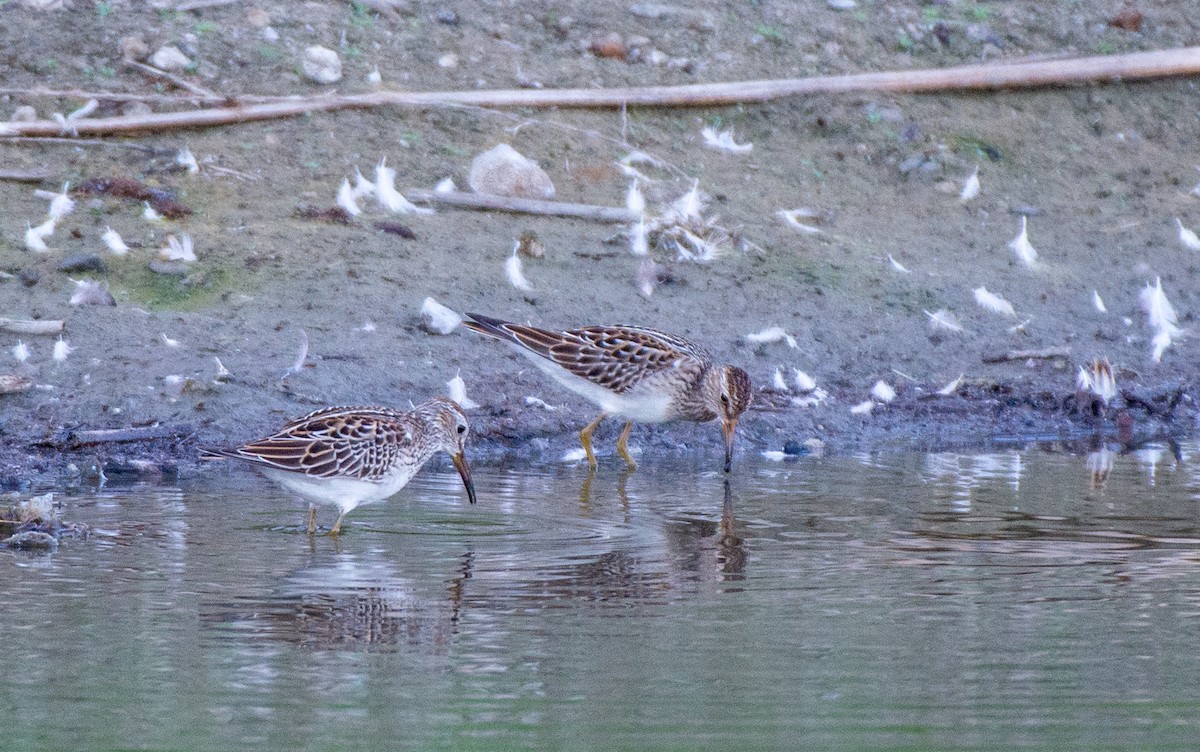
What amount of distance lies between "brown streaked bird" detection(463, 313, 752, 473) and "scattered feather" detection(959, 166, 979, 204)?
143 inches

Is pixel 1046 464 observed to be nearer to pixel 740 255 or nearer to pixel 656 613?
pixel 740 255

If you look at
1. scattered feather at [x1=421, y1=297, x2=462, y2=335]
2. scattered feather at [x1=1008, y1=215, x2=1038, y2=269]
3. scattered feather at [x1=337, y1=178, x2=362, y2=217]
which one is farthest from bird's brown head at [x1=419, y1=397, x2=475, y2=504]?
scattered feather at [x1=1008, y1=215, x2=1038, y2=269]

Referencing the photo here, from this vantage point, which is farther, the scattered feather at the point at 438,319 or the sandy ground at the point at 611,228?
the scattered feather at the point at 438,319

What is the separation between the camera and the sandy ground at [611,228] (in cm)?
1021

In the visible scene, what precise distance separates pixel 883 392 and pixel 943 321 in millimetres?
1005

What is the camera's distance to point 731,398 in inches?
380

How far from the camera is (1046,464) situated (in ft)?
31.8

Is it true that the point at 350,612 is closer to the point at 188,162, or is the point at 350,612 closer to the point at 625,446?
the point at 625,446

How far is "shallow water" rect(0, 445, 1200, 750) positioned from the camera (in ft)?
16.2

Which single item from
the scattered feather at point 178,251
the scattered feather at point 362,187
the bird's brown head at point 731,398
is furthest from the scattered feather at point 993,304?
the scattered feather at point 178,251

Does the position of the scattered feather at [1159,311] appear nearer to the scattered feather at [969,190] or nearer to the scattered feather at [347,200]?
the scattered feather at [969,190]

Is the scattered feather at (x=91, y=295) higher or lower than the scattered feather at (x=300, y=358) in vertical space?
higher

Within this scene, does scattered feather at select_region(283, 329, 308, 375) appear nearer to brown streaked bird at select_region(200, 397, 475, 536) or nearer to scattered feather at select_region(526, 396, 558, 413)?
scattered feather at select_region(526, 396, 558, 413)

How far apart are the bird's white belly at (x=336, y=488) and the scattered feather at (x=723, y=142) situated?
216 inches
